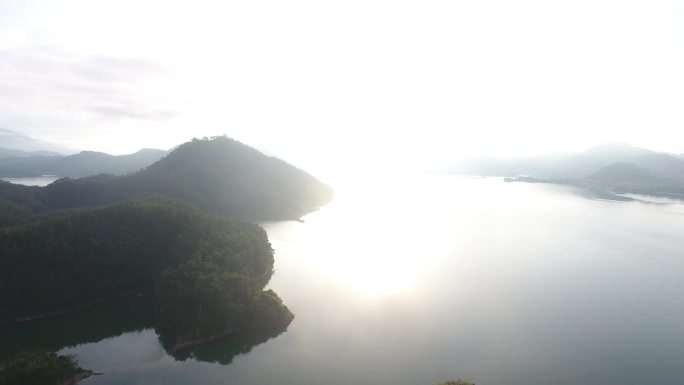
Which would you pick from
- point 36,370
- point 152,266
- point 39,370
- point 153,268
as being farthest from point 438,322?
point 152,266

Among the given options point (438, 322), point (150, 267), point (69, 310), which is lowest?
point (438, 322)

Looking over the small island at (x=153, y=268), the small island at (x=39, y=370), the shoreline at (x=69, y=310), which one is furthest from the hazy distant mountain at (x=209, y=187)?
the small island at (x=39, y=370)

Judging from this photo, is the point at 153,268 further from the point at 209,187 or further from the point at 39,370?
the point at 209,187

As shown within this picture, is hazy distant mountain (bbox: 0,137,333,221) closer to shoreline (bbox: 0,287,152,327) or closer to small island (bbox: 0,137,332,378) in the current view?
small island (bbox: 0,137,332,378)

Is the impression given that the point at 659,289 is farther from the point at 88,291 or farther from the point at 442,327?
the point at 88,291

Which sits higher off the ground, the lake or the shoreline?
the shoreline

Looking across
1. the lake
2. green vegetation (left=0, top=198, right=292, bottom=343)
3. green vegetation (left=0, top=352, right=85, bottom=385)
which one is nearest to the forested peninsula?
green vegetation (left=0, top=198, right=292, bottom=343)

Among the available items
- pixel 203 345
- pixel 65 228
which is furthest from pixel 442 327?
pixel 65 228
